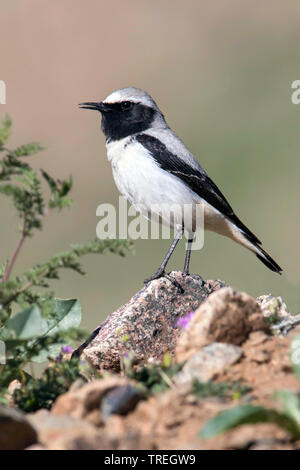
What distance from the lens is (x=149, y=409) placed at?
11.2 ft

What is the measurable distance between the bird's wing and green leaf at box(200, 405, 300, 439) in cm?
492

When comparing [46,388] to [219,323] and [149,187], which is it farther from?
[149,187]

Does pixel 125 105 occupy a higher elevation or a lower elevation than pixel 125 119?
higher

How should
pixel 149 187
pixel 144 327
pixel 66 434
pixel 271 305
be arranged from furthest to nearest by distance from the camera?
pixel 149 187 → pixel 144 327 → pixel 271 305 → pixel 66 434

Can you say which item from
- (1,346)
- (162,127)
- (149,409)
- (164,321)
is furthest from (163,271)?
(149,409)

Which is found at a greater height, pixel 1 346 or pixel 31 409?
pixel 1 346

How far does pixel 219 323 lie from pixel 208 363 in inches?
12.5

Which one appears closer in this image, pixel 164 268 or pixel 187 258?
pixel 164 268

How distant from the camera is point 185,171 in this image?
7.90m

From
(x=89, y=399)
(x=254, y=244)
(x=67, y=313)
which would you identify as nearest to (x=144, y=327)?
(x=67, y=313)

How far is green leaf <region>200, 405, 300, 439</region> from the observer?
2.99 m

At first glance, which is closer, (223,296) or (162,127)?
(223,296)
